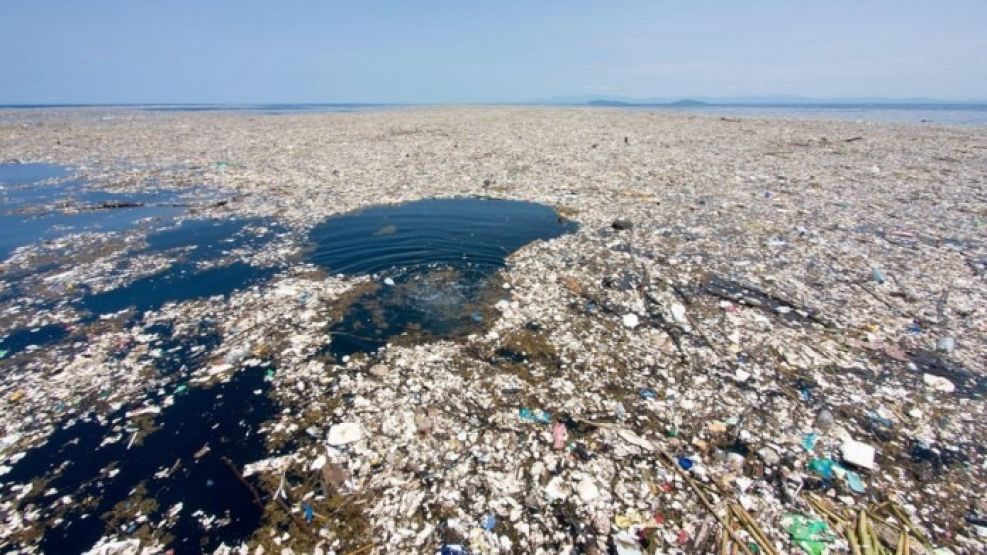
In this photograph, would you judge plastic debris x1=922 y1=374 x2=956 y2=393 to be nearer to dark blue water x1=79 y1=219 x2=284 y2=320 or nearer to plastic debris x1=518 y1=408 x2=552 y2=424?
plastic debris x1=518 y1=408 x2=552 y2=424

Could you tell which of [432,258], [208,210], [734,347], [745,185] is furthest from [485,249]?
[745,185]

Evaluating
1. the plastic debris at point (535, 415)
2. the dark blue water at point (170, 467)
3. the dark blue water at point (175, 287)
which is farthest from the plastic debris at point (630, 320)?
the dark blue water at point (175, 287)

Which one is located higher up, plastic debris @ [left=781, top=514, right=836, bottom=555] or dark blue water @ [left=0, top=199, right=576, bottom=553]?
dark blue water @ [left=0, top=199, right=576, bottom=553]

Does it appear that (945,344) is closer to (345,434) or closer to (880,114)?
(345,434)

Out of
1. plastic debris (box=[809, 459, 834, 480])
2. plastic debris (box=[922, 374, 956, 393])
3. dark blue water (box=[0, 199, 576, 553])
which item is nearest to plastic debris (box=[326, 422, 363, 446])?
dark blue water (box=[0, 199, 576, 553])

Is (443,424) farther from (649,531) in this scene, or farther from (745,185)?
(745,185)

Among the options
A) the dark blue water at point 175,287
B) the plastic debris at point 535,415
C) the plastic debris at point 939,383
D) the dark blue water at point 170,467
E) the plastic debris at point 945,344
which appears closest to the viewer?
the dark blue water at point 170,467

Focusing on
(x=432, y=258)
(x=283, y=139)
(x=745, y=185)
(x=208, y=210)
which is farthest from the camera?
(x=283, y=139)

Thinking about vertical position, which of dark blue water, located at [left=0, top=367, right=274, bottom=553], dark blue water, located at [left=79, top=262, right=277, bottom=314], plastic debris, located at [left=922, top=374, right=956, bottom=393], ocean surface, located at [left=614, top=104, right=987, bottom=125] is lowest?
dark blue water, located at [left=0, top=367, right=274, bottom=553]

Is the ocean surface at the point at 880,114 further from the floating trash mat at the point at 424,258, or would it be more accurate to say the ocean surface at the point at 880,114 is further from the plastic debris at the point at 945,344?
the floating trash mat at the point at 424,258
